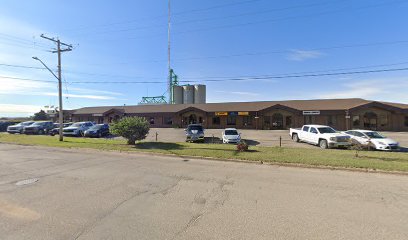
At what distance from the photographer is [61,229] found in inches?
174

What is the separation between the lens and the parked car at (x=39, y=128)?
33.4 meters

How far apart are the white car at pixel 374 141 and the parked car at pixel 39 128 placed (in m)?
36.5

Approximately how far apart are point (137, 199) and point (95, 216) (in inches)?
49.7

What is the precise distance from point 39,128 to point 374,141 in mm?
38231

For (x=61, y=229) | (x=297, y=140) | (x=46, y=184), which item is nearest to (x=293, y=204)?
(x=61, y=229)

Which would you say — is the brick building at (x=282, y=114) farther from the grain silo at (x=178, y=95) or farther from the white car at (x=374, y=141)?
the white car at (x=374, y=141)

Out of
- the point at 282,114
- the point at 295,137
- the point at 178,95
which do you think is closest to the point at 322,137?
the point at 295,137

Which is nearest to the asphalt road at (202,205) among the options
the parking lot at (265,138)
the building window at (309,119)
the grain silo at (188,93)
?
the parking lot at (265,138)

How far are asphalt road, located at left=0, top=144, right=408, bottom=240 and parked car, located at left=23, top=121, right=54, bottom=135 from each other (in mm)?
28363

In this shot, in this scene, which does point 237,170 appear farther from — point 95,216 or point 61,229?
point 61,229

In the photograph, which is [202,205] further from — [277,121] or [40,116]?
[40,116]

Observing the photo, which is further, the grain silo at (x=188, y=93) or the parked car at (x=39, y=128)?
the grain silo at (x=188, y=93)

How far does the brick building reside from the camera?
3438 cm

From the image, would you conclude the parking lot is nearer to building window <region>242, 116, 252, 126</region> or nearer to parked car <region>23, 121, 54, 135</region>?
building window <region>242, 116, 252, 126</region>
